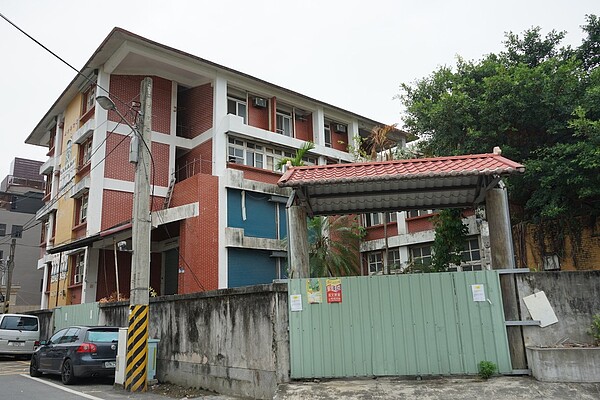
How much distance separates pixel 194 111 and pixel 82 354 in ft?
50.3

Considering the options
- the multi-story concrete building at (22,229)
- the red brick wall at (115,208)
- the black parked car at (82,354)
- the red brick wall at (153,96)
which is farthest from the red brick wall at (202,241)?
the multi-story concrete building at (22,229)

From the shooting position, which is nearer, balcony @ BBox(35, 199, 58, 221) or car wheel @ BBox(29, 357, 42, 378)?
car wheel @ BBox(29, 357, 42, 378)

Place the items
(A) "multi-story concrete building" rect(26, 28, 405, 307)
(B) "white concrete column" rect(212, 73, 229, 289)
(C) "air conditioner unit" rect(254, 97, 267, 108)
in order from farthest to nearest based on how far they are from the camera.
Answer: (C) "air conditioner unit" rect(254, 97, 267, 108)
(A) "multi-story concrete building" rect(26, 28, 405, 307)
(B) "white concrete column" rect(212, 73, 229, 289)

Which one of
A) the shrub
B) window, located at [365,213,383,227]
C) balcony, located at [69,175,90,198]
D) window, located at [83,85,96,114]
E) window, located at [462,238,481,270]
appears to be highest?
window, located at [83,85,96,114]

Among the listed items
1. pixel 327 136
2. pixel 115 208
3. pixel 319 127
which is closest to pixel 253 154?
pixel 319 127

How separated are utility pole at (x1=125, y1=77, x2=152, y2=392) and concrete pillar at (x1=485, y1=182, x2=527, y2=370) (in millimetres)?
7415

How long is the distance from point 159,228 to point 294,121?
9453mm

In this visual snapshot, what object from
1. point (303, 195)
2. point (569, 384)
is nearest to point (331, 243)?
point (303, 195)

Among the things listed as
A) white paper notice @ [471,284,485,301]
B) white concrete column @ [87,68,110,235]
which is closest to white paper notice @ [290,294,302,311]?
white paper notice @ [471,284,485,301]

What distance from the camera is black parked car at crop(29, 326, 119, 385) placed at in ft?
40.1

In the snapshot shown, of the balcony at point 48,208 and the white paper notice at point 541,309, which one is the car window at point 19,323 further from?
the white paper notice at point 541,309

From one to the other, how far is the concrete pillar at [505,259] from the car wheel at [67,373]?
10201 mm

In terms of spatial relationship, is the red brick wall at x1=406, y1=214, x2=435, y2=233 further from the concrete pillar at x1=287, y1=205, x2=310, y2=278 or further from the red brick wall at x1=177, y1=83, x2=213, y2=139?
the concrete pillar at x1=287, y1=205, x2=310, y2=278

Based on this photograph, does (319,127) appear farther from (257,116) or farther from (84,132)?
(84,132)
